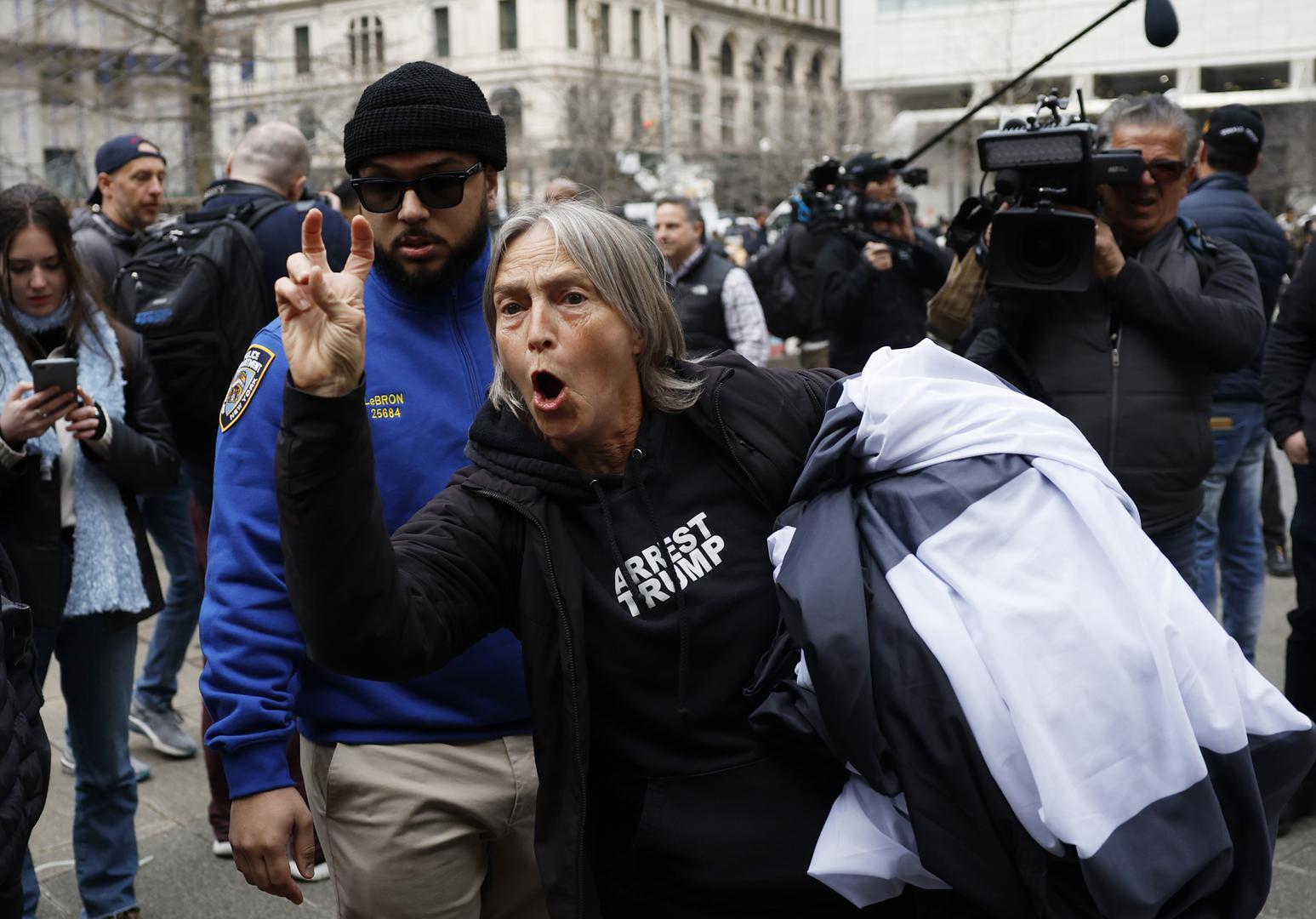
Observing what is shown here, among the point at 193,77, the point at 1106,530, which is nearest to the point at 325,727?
the point at 1106,530

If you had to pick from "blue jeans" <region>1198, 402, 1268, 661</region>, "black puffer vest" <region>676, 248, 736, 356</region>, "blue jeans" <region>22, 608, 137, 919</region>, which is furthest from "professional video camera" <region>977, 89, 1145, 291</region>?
"black puffer vest" <region>676, 248, 736, 356</region>

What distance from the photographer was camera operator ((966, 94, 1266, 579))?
3.87 metres

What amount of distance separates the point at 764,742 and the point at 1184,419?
2.37 m

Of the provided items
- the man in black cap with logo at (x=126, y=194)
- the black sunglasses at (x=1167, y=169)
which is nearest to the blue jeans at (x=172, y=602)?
the man in black cap with logo at (x=126, y=194)

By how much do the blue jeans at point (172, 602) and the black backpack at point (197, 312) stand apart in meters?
0.77

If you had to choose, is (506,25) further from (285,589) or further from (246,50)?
(285,589)

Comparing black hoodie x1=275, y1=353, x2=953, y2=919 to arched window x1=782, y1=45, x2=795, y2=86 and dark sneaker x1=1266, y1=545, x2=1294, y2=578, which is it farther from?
arched window x1=782, y1=45, x2=795, y2=86

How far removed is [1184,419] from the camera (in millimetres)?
3971

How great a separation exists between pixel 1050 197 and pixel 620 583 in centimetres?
226

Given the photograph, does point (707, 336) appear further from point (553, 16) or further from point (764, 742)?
point (553, 16)

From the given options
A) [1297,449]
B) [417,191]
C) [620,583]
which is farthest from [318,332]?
[1297,449]

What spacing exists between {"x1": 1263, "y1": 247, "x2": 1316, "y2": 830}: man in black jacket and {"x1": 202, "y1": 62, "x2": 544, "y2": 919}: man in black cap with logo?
2.97 m

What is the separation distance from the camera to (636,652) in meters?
2.15

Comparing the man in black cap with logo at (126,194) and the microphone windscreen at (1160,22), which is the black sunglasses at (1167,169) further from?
the man in black cap with logo at (126,194)
